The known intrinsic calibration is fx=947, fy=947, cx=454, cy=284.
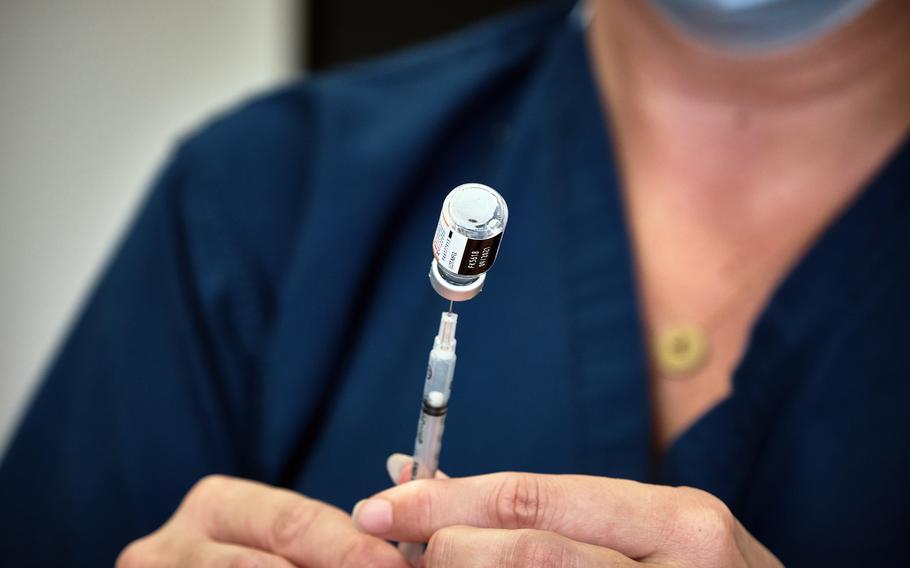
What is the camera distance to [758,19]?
0.62m

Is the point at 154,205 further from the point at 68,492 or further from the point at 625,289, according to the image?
the point at 625,289

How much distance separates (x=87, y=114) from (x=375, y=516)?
1.24 meters

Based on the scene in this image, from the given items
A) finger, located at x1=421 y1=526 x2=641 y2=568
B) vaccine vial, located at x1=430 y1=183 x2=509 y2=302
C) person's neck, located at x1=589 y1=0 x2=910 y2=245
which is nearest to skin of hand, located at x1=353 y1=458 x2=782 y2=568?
finger, located at x1=421 y1=526 x2=641 y2=568

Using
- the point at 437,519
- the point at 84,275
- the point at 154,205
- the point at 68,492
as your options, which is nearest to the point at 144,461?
the point at 68,492

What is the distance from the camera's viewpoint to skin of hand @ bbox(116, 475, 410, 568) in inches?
18.6

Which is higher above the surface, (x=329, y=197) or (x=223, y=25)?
(x=223, y=25)

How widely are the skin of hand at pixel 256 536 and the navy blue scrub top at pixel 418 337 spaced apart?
0.27ft

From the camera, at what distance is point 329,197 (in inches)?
27.5

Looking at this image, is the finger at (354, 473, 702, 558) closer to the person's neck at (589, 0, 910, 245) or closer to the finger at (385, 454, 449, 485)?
the finger at (385, 454, 449, 485)

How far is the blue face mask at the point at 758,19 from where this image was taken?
0.61m

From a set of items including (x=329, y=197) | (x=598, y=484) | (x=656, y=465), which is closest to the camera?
(x=598, y=484)

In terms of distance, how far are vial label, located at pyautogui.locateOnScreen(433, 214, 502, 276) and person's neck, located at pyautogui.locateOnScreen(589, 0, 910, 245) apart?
Result: 1.13 ft

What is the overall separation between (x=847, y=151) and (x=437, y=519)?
0.42m

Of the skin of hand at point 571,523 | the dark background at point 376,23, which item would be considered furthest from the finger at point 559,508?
the dark background at point 376,23
